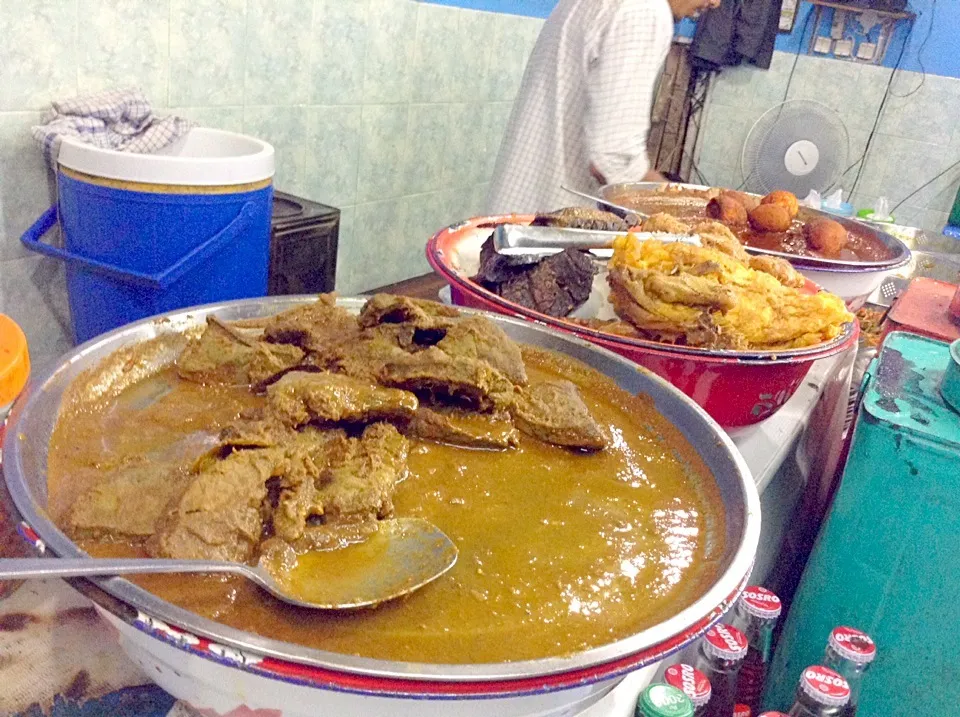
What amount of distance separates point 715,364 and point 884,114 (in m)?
5.27

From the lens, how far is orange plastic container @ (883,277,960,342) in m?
1.78

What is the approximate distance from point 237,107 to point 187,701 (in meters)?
2.81

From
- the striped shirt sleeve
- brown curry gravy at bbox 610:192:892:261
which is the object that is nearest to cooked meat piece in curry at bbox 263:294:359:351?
brown curry gravy at bbox 610:192:892:261

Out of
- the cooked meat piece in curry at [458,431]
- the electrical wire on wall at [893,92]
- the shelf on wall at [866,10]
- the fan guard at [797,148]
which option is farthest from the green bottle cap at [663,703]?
the shelf on wall at [866,10]

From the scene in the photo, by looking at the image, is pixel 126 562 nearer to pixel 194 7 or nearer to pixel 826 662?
pixel 826 662

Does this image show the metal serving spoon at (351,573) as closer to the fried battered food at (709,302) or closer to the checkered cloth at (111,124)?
the fried battered food at (709,302)

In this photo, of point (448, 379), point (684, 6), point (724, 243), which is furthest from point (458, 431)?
point (684, 6)

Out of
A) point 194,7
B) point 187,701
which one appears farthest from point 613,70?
point 187,701

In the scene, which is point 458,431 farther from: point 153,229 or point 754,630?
point 153,229

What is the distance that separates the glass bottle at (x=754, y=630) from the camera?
128cm

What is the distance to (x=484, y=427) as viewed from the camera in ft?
3.15

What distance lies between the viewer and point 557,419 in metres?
0.97

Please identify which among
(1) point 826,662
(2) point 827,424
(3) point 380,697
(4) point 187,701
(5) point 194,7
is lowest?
(1) point 826,662

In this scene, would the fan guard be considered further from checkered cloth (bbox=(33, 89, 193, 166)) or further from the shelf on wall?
checkered cloth (bbox=(33, 89, 193, 166))
